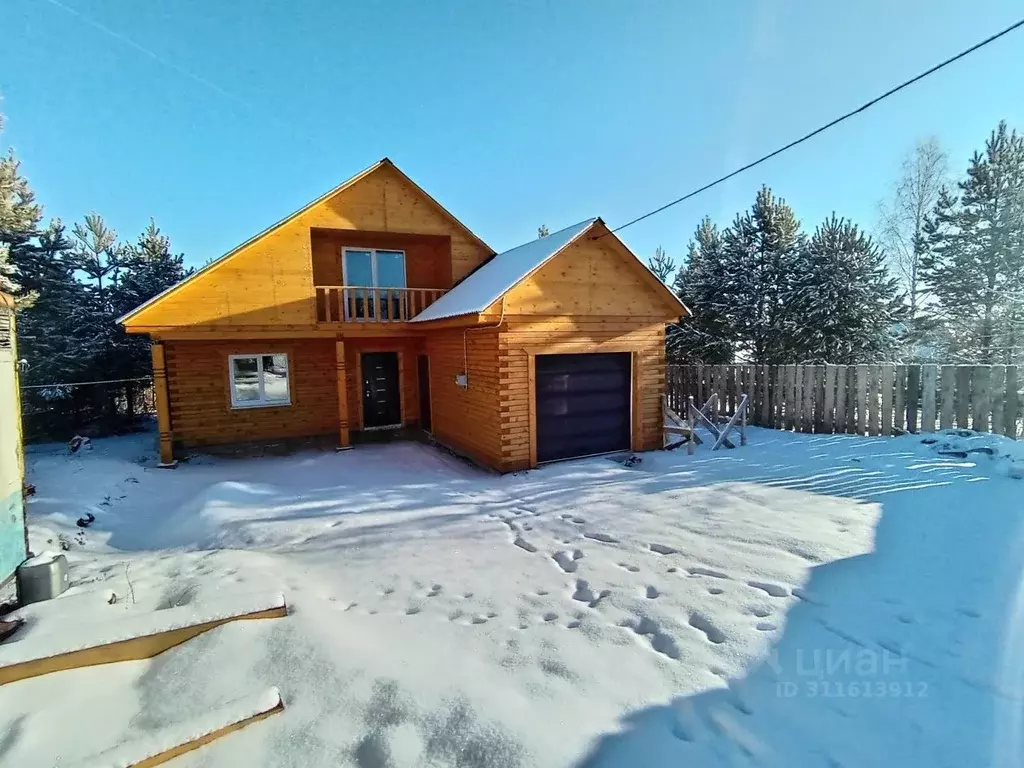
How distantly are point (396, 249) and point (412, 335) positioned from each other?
245 centimetres

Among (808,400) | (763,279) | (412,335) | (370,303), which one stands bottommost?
(808,400)

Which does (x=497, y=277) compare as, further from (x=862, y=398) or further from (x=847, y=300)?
(x=847, y=300)

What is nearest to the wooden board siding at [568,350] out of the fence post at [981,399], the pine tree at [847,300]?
the fence post at [981,399]

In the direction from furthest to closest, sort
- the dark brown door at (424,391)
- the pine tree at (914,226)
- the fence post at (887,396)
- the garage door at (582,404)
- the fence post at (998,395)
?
the pine tree at (914,226), the dark brown door at (424,391), the fence post at (887,396), the garage door at (582,404), the fence post at (998,395)

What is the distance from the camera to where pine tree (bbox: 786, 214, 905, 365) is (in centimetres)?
1476

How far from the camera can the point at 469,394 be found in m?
10.3

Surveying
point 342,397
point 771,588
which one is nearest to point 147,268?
point 342,397

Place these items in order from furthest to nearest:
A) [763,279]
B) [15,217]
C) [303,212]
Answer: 1. [763,279]
2. [15,217]
3. [303,212]

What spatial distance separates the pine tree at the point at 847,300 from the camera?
1476 cm

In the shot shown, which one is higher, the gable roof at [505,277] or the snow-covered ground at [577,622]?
the gable roof at [505,277]

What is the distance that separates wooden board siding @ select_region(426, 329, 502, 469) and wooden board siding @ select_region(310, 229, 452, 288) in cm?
205

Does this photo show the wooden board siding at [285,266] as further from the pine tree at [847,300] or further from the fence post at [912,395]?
the pine tree at [847,300]

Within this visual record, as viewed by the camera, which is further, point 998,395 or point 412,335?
point 412,335

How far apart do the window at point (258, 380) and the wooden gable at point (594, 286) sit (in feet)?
23.7
